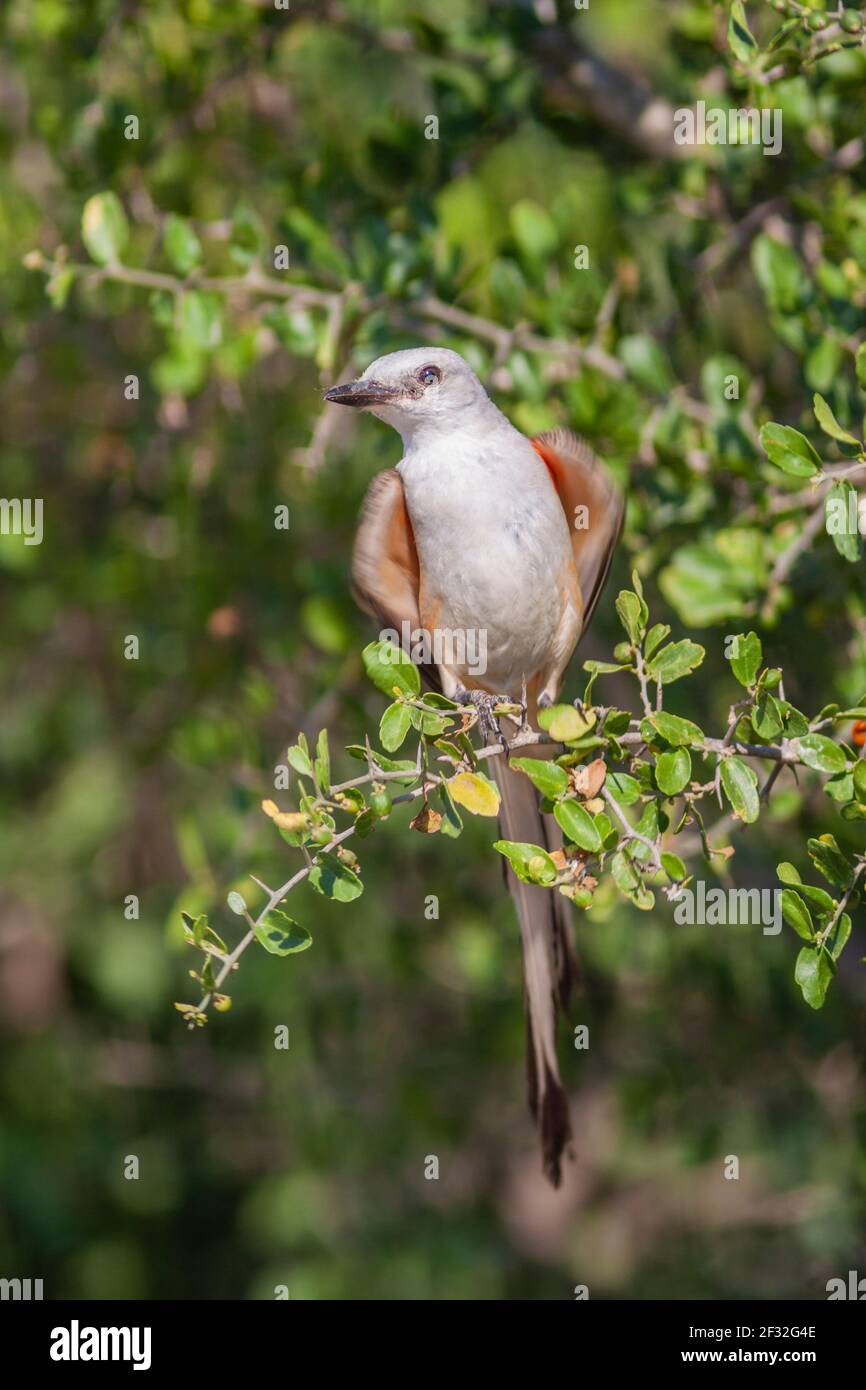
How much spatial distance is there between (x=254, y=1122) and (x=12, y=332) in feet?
14.0

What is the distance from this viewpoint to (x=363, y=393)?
3.33 metres

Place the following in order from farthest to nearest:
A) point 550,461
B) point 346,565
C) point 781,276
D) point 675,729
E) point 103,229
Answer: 1. point 346,565
2. point 103,229
3. point 781,276
4. point 550,461
5. point 675,729

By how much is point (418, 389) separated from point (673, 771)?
1.29 m

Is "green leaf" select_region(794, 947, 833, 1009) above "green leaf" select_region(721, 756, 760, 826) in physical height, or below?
below

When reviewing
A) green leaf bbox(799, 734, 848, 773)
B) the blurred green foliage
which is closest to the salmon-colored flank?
the blurred green foliage

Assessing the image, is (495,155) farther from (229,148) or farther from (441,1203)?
(441,1203)

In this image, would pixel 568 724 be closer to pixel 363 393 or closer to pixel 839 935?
pixel 839 935

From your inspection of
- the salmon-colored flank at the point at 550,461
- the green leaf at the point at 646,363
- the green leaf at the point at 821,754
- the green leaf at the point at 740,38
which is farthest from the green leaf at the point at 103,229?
the green leaf at the point at 821,754

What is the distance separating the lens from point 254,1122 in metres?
7.28

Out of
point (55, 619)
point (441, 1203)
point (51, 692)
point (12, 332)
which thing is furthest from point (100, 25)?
point (441, 1203)

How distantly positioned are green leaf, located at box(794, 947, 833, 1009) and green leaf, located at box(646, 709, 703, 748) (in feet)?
1.23

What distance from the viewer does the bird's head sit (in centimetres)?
336

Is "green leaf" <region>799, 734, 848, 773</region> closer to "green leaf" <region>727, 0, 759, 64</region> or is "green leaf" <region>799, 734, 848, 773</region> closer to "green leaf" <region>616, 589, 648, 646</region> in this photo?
A: "green leaf" <region>616, 589, 648, 646</region>

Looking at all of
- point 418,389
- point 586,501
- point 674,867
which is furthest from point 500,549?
point 674,867
